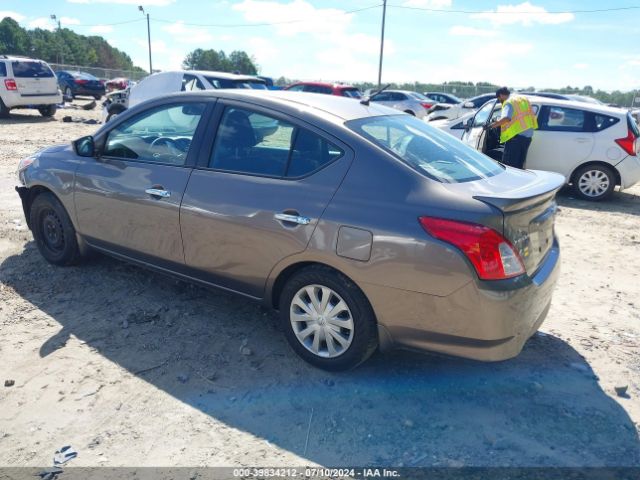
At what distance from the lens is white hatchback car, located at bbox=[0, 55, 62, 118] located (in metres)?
16.1

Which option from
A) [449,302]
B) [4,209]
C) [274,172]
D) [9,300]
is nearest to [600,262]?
[449,302]

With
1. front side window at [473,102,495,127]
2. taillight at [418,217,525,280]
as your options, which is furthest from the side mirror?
front side window at [473,102,495,127]

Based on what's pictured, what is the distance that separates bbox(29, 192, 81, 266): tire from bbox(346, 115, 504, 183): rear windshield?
9.37ft

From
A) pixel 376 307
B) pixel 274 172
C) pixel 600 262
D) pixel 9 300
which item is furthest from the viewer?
pixel 600 262

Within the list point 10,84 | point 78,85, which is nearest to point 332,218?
point 10,84

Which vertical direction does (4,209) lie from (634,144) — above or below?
below

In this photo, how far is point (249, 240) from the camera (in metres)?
3.33

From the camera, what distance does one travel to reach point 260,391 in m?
3.10

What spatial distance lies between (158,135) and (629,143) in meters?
7.65

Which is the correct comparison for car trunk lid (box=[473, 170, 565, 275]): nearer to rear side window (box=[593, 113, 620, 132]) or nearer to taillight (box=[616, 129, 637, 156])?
taillight (box=[616, 129, 637, 156])

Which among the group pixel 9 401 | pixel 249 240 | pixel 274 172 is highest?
pixel 274 172

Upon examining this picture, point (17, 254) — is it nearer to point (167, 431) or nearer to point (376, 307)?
point (167, 431)

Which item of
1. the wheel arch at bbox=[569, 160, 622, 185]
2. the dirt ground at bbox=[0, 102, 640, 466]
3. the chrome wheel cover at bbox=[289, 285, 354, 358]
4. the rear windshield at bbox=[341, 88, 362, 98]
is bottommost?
the dirt ground at bbox=[0, 102, 640, 466]

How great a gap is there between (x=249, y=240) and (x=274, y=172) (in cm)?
47
